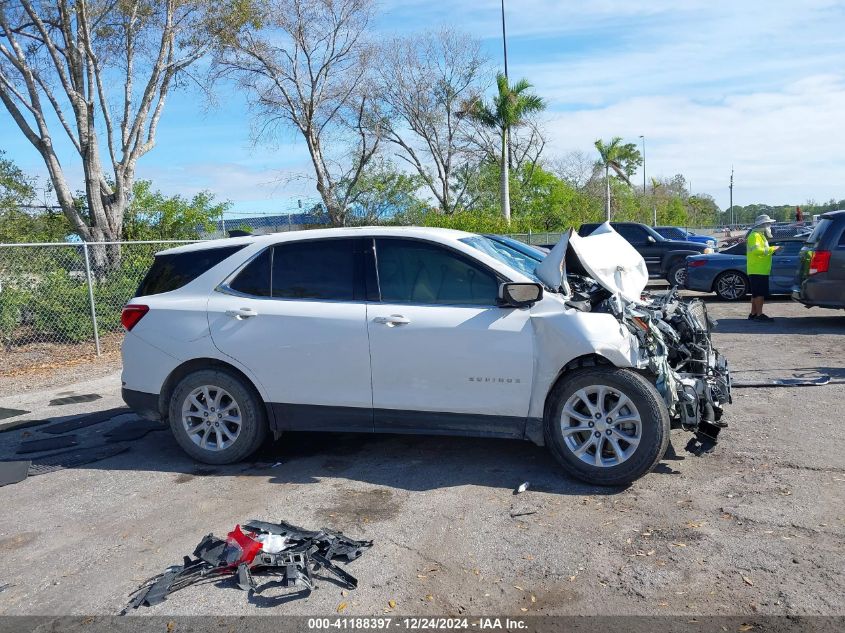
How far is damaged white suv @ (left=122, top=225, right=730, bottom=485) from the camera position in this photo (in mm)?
5043

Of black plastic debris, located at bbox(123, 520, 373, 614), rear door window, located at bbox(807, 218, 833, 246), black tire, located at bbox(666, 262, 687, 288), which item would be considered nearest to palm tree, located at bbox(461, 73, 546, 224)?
black tire, located at bbox(666, 262, 687, 288)

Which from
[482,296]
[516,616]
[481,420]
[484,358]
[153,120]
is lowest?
[516,616]

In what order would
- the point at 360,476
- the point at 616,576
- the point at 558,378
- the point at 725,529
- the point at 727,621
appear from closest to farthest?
the point at 727,621 → the point at 616,576 → the point at 725,529 → the point at 558,378 → the point at 360,476

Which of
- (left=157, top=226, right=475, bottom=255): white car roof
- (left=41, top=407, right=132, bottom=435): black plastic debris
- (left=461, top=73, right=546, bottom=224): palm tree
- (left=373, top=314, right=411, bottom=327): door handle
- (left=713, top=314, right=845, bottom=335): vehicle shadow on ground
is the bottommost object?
(left=713, top=314, right=845, bottom=335): vehicle shadow on ground

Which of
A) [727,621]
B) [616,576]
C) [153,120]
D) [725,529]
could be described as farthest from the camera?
[153,120]

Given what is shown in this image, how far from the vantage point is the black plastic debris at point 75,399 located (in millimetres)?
8359

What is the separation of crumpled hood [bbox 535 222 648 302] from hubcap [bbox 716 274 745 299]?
34.8ft

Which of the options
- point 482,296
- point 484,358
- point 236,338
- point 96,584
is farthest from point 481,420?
point 96,584

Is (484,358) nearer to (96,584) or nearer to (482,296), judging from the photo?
(482,296)

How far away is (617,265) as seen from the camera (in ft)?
18.4

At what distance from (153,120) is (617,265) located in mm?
14316

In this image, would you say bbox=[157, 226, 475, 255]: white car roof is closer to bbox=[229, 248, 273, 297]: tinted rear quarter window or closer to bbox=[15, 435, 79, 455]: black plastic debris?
bbox=[229, 248, 273, 297]: tinted rear quarter window

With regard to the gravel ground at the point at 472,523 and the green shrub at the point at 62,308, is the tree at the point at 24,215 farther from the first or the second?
the gravel ground at the point at 472,523

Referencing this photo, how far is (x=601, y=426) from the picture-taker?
16.4ft
